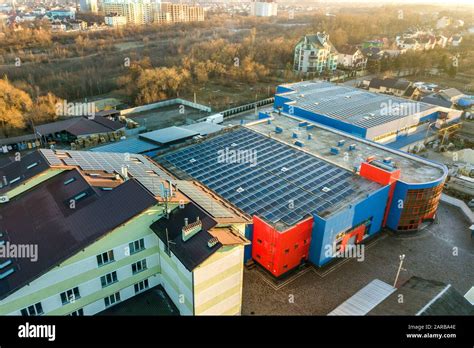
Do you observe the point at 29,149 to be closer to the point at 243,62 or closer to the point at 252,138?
the point at 252,138

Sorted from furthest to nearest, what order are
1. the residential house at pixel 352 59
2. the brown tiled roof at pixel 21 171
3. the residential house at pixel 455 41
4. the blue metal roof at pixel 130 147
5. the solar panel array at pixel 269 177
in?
1. the residential house at pixel 455 41
2. the residential house at pixel 352 59
3. the blue metal roof at pixel 130 147
4. the solar panel array at pixel 269 177
5. the brown tiled roof at pixel 21 171

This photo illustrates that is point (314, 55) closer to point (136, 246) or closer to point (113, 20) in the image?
point (136, 246)

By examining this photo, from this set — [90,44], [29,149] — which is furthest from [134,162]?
[90,44]

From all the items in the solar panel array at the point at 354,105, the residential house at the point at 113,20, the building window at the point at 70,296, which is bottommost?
the building window at the point at 70,296

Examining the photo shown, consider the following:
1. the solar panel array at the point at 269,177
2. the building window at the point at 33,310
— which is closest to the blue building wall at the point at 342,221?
the solar panel array at the point at 269,177

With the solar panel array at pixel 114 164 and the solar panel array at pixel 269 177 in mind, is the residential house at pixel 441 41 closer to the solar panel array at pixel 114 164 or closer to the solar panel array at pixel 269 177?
the solar panel array at pixel 269 177

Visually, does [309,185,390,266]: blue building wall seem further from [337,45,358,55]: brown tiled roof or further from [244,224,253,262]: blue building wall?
[337,45,358,55]: brown tiled roof
